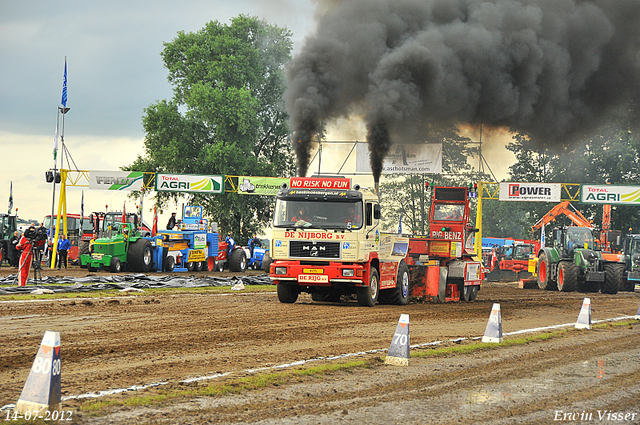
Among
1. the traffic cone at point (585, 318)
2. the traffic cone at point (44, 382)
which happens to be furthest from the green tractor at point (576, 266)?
the traffic cone at point (44, 382)

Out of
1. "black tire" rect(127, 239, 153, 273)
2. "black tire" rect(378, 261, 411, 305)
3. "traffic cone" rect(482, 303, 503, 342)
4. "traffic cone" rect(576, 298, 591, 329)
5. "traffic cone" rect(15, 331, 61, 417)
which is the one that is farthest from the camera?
"black tire" rect(127, 239, 153, 273)

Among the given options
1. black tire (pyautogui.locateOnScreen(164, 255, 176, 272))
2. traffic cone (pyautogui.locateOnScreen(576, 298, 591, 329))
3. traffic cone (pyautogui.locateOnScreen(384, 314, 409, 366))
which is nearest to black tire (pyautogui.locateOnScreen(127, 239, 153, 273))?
black tire (pyautogui.locateOnScreen(164, 255, 176, 272))

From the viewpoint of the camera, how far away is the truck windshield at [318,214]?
16.5m

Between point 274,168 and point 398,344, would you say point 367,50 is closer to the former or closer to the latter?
point 398,344

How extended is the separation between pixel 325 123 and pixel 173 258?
1021 cm

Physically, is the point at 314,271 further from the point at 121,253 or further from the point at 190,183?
the point at 190,183

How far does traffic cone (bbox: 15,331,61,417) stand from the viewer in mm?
5250

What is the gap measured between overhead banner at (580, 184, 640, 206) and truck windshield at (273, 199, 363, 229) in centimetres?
2233

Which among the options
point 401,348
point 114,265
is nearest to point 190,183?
point 114,265

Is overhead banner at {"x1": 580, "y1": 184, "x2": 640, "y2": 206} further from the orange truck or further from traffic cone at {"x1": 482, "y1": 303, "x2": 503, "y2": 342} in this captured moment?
traffic cone at {"x1": 482, "y1": 303, "x2": 503, "y2": 342}

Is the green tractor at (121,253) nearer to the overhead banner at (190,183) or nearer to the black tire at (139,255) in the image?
the black tire at (139,255)

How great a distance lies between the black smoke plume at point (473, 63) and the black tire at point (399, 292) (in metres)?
4.61

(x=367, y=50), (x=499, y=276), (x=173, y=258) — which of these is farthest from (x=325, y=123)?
(x=499, y=276)

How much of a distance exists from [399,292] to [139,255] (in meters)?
12.6
